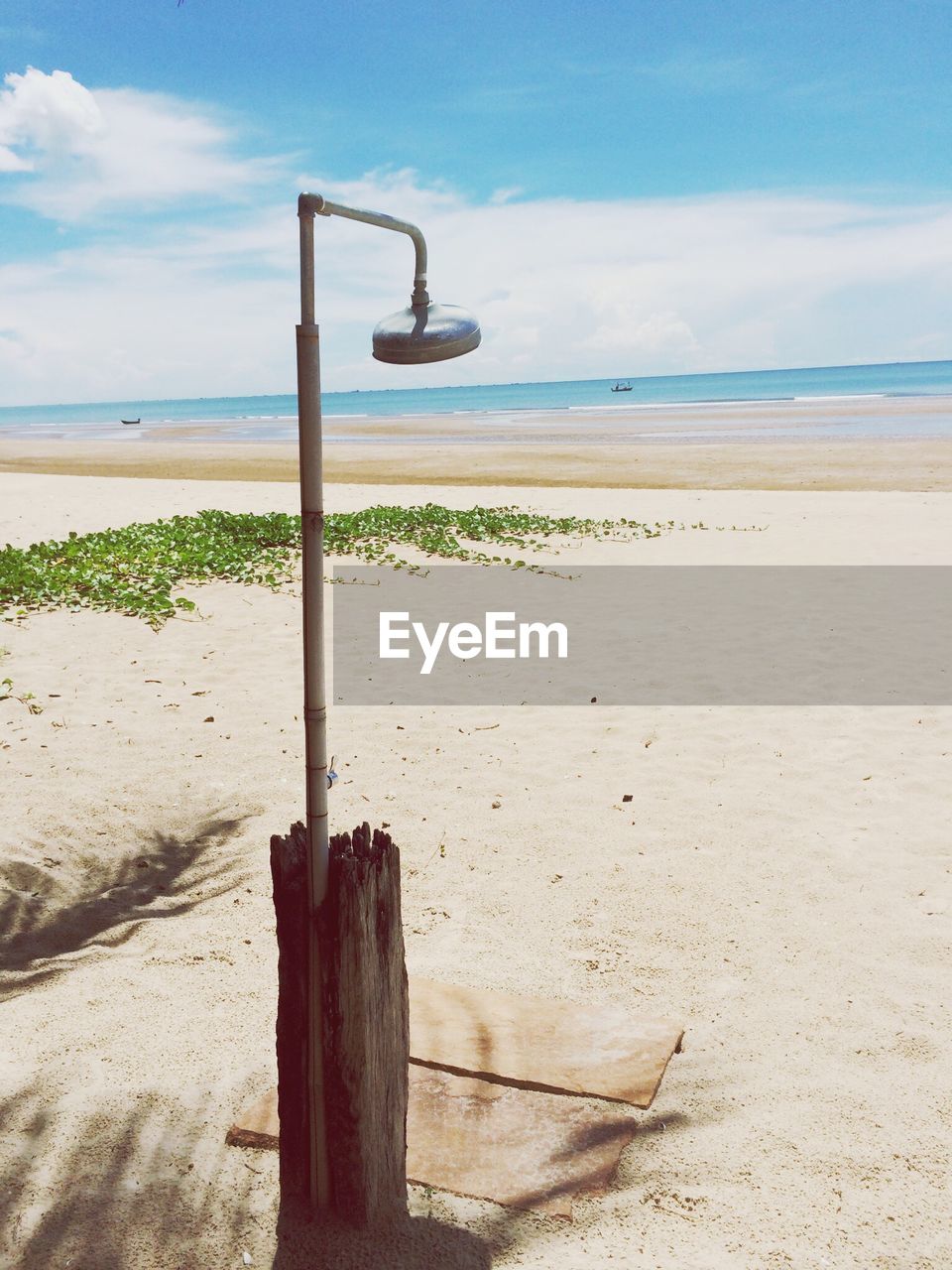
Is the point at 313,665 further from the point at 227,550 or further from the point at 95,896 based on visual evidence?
the point at 227,550

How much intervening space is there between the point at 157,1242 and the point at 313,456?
92.6 inches

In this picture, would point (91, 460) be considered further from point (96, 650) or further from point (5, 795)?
point (5, 795)

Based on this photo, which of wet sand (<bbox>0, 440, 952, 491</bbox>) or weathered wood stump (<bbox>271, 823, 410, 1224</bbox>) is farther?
wet sand (<bbox>0, 440, 952, 491</bbox>)

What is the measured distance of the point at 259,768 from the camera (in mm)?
6699

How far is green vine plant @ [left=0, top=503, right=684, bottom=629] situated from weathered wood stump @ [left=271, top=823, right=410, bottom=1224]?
735 centimetres

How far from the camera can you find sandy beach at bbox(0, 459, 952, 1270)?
309 centimetres

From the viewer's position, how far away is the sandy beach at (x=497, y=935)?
3.09m

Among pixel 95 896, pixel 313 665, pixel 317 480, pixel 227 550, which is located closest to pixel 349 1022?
pixel 313 665

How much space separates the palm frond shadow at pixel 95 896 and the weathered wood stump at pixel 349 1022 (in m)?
1.96

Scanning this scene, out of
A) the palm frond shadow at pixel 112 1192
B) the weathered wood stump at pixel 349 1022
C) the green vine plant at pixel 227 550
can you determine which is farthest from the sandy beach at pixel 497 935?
the green vine plant at pixel 227 550

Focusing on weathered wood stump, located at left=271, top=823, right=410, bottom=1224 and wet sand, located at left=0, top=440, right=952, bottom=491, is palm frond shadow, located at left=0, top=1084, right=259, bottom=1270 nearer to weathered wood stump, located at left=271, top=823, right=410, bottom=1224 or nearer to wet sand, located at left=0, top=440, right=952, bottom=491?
weathered wood stump, located at left=271, top=823, right=410, bottom=1224

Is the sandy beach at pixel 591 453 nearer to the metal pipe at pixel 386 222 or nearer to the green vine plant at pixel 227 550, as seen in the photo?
the green vine plant at pixel 227 550

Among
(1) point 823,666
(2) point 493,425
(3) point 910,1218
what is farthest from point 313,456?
(2) point 493,425

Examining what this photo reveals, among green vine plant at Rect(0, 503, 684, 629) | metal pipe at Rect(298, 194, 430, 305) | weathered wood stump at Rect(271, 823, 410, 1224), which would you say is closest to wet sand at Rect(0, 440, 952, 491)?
green vine plant at Rect(0, 503, 684, 629)
